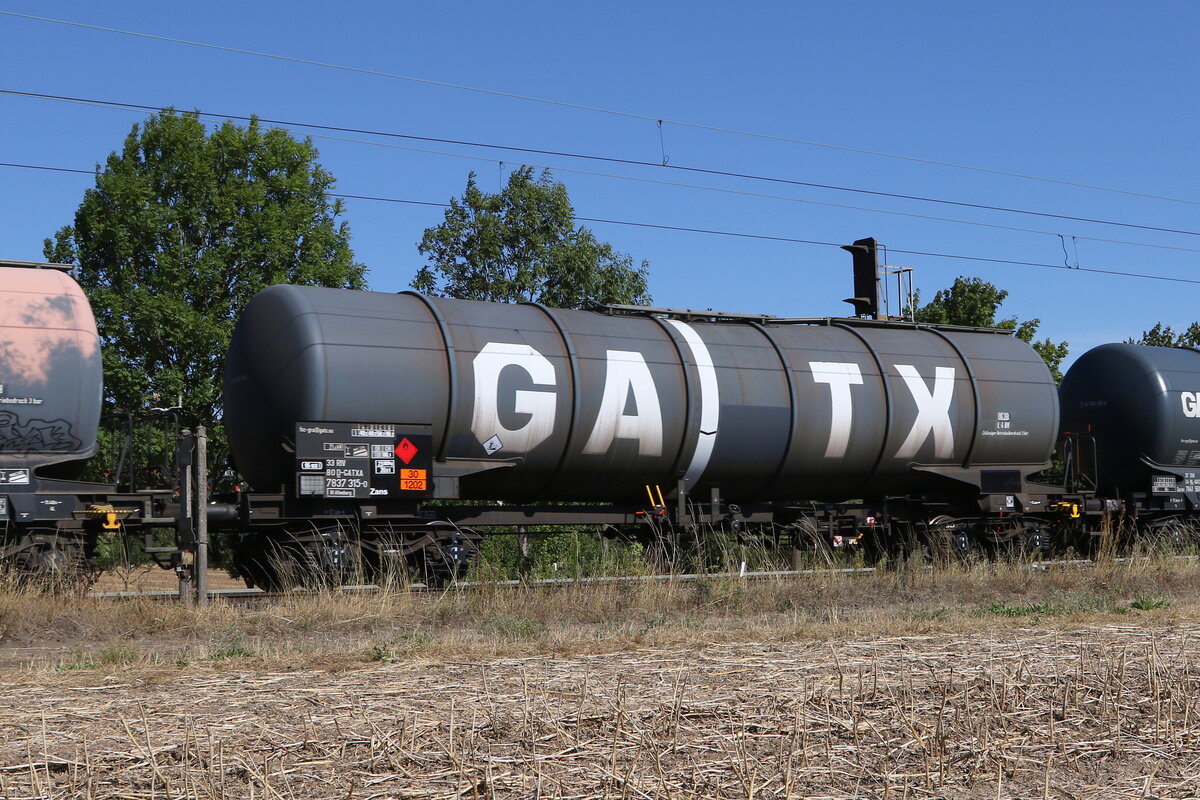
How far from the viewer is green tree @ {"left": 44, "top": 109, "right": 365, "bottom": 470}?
2623 cm

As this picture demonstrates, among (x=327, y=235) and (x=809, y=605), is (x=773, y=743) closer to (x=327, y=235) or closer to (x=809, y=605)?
(x=809, y=605)

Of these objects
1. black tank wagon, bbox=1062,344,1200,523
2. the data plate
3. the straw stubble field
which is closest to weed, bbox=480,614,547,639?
the straw stubble field

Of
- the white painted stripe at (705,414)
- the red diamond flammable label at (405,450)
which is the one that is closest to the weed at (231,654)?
the red diamond flammable label at (405,450)

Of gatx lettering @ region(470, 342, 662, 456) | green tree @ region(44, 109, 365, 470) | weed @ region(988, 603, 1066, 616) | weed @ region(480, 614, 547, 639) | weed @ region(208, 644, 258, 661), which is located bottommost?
weed @ region(988, 603, 1066, 616)

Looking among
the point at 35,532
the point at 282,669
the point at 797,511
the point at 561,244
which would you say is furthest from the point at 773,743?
the point at 561,244

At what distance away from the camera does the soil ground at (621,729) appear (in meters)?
4.57

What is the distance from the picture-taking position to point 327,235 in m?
29.8

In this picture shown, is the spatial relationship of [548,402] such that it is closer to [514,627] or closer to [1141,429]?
[514,627]

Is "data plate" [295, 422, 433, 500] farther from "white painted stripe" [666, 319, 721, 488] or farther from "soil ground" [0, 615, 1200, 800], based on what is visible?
"soil ground" [0, 615, 1200, 800]

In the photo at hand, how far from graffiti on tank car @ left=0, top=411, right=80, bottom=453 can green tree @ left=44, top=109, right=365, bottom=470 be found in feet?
43.8

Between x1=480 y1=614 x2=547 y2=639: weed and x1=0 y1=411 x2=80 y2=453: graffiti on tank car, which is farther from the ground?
x1=0 y1=411 x2=80 y2=453: graffiti on tank car

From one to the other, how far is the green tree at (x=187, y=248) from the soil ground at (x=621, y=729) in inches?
783

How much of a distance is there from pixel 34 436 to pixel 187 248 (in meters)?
15.6

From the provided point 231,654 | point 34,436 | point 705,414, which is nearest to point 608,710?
point 231,654
